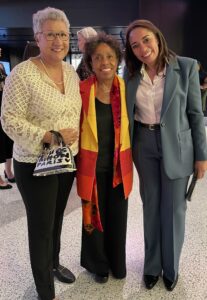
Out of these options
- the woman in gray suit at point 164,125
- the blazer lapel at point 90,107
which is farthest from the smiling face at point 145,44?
the blazer lapel at point 90,107

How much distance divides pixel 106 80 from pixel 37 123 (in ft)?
1.45

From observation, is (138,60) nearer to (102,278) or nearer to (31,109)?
(31,109)

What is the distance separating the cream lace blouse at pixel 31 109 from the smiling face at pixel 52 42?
0.30 feet

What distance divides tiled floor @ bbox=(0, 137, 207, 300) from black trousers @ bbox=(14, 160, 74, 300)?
0.87 ft

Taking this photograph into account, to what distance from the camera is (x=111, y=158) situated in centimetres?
167

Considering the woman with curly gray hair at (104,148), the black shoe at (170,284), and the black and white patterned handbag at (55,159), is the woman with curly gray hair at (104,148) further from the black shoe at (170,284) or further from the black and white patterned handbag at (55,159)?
the black shoe at (170,284)

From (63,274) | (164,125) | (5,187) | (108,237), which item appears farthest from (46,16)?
(5,187)

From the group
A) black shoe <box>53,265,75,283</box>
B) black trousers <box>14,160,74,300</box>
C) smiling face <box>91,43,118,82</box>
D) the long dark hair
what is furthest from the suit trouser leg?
the long dark hair

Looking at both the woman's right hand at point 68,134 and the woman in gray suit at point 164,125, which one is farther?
the woman in gray suit at point 164,125

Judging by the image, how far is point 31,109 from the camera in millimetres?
1405

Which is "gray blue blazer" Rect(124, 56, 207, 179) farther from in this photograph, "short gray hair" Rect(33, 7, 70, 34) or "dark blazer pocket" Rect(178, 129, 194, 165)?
"short gray hair" Rect(33, 7, 70, 34)

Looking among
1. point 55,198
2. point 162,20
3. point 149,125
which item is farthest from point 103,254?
point 162,20

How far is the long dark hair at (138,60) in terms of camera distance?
1.56 metres

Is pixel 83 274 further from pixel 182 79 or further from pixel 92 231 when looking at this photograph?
pixel 182 79
